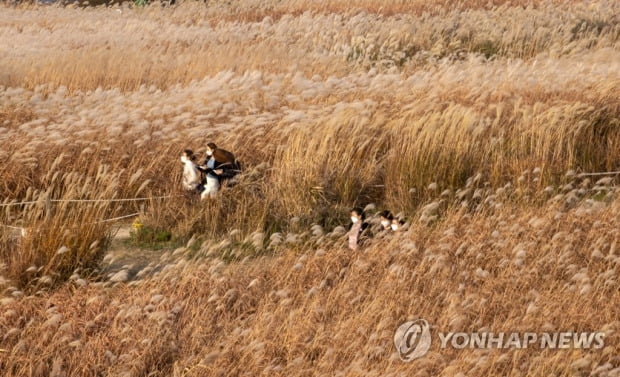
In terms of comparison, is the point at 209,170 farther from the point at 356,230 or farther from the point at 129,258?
the point at 356,230

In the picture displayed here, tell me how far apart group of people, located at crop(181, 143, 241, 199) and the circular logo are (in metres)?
2.85

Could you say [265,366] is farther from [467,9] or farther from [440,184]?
[467,9]

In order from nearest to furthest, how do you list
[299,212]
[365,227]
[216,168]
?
[365,227] < [299,212] < [216,168]

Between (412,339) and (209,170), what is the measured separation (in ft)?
10.2

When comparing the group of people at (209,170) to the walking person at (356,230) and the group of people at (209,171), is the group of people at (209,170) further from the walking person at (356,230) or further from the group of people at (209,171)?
the walking person at (356,230)

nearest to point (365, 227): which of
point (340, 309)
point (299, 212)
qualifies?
point (299, 212)

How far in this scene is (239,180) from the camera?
8.16m

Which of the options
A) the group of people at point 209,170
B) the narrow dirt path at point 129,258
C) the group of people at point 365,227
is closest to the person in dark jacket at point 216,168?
the group of people at point 209,170

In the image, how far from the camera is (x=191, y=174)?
8.10m

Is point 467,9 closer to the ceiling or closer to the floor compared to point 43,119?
closer to the floor

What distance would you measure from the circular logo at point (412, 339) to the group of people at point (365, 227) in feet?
4.21

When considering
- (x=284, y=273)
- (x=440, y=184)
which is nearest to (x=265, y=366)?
(x=284, y=273)

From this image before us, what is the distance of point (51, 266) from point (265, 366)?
1982 millimetres

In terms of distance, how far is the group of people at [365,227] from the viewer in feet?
22.3
